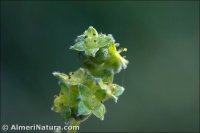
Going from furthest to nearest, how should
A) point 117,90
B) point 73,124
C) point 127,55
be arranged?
point 127,55 → point 117,90 → point 73,124

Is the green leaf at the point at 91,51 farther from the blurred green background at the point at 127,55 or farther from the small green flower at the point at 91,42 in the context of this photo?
the blurred green background at the point at 127,55

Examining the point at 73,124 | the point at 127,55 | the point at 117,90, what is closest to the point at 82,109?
the point at 73,124

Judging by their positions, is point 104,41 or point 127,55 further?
point 127,55

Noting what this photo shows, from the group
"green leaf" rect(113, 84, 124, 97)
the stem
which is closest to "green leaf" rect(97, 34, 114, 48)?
"green leaf" rect(113, 84, 124, 97)

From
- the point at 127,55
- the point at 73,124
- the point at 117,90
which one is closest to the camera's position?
the point at 73,124

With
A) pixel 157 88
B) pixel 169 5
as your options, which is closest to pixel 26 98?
pixel 157 88

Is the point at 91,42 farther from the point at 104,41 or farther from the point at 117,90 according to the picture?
Answer: the point at 117,90

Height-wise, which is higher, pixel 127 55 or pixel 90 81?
pixel 127 55

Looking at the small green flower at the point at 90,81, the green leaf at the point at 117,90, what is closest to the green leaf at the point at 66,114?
the small green flower at the point at 90,81
